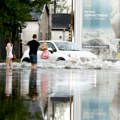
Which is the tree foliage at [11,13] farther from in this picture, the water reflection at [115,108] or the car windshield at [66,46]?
the water reflection at [115,108]

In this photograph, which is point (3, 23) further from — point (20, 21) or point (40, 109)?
point (40, 109)

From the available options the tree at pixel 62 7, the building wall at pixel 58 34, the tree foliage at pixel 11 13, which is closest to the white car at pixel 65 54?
the tree foliage at pixel 11 13

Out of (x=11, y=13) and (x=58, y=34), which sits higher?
(x=58, y=34)

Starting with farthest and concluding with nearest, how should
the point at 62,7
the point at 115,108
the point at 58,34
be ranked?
the point at 62,7
the point at 58,34
the point at 115,108

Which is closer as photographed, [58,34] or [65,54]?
[65,54]

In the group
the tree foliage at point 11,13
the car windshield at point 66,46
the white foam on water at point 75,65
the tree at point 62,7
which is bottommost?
the white foam on water at point 75,65

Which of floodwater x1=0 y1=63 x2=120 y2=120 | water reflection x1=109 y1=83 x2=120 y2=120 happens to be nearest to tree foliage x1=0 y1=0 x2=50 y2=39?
floodwater x1=0 y1=63 x2=120 y2=120

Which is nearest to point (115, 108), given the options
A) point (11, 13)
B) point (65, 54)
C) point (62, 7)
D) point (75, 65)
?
point (75, 65)

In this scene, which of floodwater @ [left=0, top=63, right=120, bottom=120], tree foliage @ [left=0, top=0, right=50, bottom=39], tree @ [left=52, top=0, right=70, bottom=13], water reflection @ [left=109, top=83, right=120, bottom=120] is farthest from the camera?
tree @ [left=52, top=0, right=70, bottom=13]

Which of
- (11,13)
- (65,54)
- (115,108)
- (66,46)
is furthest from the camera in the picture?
(11,13)

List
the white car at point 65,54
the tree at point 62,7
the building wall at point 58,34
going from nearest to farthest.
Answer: the white car at point 65,54
the building wall at point 58,34
the tree at point 62,7

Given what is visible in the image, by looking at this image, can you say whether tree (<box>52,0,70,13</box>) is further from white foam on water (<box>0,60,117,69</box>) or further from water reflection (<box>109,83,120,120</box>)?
water reflection (<box>109,83,120,120</box>)

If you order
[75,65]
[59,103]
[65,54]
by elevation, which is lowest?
[59,103]

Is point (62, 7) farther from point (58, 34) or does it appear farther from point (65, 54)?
point (65, 54)
